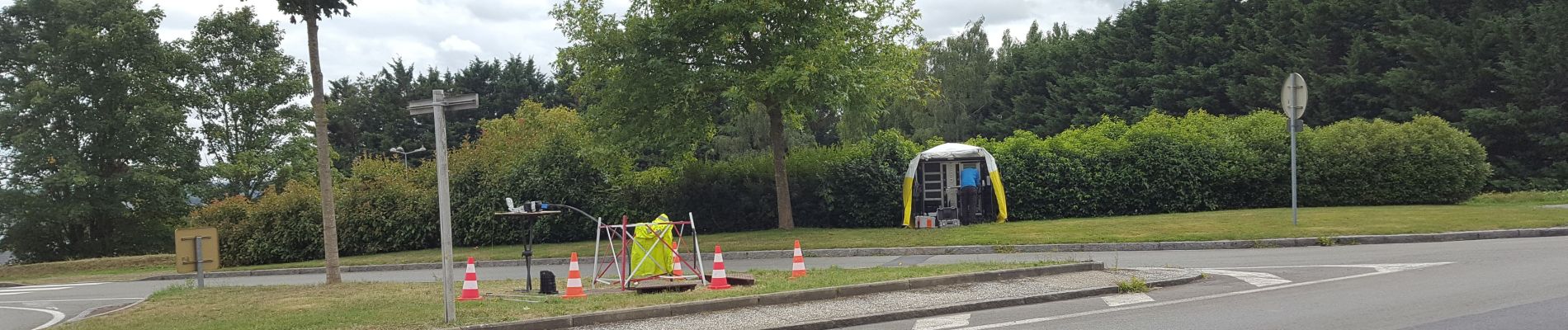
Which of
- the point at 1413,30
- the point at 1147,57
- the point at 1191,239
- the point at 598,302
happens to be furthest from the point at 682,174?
the point at 1147,57

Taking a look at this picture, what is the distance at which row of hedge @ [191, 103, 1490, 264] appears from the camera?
995 inches

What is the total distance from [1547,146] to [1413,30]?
628 cm

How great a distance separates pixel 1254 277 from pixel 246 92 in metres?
36.2

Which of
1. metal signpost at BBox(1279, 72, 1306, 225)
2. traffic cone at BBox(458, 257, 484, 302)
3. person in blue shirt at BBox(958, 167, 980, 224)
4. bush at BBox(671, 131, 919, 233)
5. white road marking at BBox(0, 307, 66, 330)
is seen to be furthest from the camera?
bush at BBox(671, 131, 919, 233)

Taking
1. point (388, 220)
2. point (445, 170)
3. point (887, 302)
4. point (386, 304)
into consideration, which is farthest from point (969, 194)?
point (445, 170)

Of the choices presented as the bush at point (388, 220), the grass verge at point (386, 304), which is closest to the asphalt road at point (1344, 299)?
the grass verge at point (386, 304)

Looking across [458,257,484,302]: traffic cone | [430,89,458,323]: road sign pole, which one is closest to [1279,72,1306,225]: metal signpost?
[458,257,484,302]: traffic cone

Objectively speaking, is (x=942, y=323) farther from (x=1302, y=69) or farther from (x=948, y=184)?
(x=1302, y=69)

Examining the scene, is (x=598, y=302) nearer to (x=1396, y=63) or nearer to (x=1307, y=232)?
(x=1307, y=232)

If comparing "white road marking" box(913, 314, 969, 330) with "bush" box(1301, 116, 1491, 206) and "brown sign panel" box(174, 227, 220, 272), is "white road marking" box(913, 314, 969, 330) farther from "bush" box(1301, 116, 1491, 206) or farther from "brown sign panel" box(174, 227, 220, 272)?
"bush" box(1301, 116, 1491, 206)

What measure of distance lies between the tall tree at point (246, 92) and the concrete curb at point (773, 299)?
31.5 metres

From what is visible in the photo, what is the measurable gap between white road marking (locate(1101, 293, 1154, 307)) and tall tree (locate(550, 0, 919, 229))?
35.9 ft

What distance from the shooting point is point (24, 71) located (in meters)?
35.0

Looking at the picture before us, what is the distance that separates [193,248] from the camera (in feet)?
59.4
